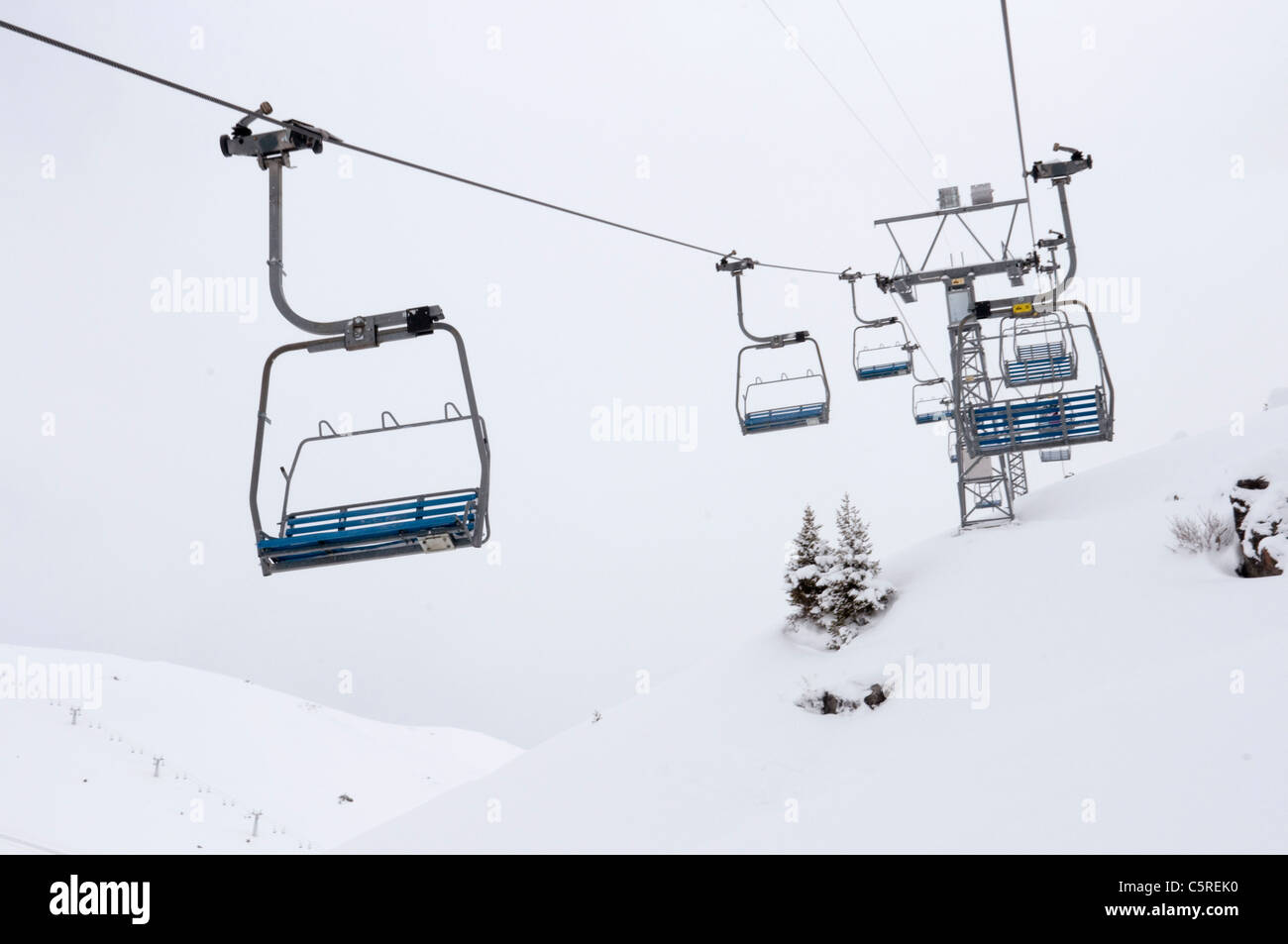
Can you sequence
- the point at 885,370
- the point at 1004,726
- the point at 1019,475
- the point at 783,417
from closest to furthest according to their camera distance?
1. the point at 1004,726
2. the point at 783,417
3. the point at 885,370
4. the point at 1019,475

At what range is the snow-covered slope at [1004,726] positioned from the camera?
8.41 meters

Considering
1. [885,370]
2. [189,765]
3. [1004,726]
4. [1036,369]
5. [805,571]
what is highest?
[885,370]

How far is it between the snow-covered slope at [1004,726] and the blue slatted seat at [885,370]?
4028mm

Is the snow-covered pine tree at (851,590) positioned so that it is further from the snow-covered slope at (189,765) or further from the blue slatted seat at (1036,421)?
the snow-covered slope at (189,765)

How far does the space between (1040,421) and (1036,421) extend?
0.15ft

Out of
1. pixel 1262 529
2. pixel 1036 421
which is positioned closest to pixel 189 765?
pixel 1036 421

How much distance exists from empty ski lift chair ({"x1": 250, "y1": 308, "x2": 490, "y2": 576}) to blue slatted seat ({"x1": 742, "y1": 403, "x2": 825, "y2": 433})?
7524 mm

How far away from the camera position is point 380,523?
252 inches

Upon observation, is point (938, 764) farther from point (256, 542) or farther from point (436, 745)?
point (436, 745)

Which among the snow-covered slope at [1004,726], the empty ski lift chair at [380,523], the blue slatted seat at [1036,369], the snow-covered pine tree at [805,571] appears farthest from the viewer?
the snow-covered pine tree at [805,571]

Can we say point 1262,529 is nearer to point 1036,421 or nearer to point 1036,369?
point 1036,421

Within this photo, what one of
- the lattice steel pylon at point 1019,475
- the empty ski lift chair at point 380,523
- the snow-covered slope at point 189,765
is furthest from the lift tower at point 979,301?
the snow-covered slope at point 189,765

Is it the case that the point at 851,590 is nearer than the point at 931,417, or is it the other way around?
the point at 851,590
